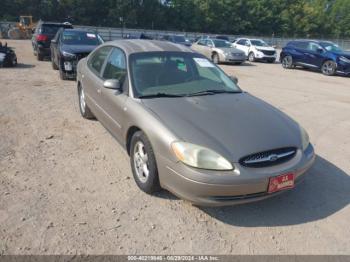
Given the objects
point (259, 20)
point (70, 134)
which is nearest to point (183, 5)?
point (259, 20)

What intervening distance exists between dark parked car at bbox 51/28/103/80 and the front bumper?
756cm

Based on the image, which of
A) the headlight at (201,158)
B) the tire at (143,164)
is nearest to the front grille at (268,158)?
the headlight at (201,158)

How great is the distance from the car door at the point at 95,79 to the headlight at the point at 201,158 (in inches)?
84.6

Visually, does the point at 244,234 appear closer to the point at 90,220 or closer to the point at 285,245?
the point at 285,245

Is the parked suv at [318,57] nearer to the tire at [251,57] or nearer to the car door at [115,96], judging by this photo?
the tire at [251,57]

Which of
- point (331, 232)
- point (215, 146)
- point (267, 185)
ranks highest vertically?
point (215, 146)

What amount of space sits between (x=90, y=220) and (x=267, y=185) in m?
1.74

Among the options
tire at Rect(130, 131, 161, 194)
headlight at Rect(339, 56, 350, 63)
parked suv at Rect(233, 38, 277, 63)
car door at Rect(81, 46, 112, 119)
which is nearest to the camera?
tire at Rect(130, 131, 161, 194)

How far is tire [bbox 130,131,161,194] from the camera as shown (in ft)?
11.8

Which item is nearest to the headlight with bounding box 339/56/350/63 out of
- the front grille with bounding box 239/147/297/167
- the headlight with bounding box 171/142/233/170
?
the front grille with bounding box 239/147/297/167

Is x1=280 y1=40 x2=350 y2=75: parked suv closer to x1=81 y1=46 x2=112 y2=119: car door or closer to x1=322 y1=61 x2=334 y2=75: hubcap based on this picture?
x1=322 y1=61 x2=334 y2=75: hubcap

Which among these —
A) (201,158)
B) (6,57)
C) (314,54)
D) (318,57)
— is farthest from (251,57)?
(201,158)

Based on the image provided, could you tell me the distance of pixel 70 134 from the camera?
5.67 m

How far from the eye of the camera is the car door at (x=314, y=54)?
16919 millimetres
